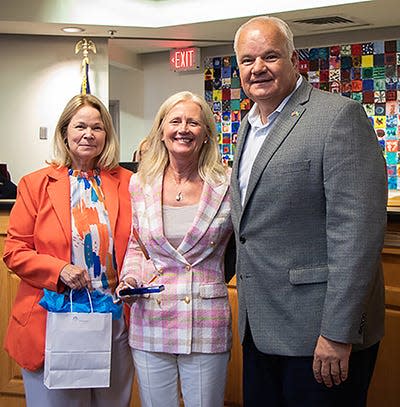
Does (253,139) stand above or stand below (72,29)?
below

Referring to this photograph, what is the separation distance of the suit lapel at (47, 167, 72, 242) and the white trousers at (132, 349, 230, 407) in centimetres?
42

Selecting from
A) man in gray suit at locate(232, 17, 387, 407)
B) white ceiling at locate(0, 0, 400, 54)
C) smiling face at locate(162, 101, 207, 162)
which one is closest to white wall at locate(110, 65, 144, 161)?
white ceiling at locate(0, 0, 400, 54)

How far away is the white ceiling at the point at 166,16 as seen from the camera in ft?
18.0

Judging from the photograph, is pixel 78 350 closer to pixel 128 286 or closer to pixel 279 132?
pixel 128 286

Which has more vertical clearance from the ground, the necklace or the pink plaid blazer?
the necklace

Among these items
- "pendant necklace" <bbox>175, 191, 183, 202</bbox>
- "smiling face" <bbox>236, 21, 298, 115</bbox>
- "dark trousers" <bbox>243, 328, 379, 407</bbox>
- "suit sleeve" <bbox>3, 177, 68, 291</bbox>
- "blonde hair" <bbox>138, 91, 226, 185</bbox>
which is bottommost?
"dark trousers" <bbox>243, 328, 379, 407</bbox>

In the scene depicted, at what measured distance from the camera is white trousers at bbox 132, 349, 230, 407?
1.87m

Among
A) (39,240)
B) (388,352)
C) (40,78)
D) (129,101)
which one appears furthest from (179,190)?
(129,101)

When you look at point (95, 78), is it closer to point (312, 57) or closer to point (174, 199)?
point (312, 57)

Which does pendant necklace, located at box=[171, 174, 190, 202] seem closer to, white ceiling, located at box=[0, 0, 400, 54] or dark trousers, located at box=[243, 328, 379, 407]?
dark trousers, located at box=[243, 328, 379, 407]

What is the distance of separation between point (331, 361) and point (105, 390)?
0.86 m

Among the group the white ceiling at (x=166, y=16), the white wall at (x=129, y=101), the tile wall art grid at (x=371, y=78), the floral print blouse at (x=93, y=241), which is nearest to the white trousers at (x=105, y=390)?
the floral print blouse at (x=93, y=241)

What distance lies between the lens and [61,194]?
2070mm

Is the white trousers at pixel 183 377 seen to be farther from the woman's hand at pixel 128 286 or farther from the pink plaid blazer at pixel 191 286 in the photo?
the woman's hand at pixel 128 286
